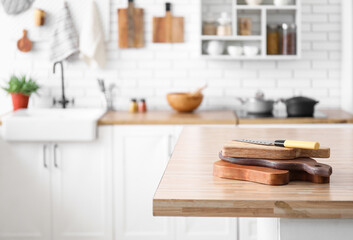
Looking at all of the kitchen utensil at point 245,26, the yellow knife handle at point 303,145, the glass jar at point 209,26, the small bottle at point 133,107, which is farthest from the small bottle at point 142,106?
the yellow knife handle at point 303,145

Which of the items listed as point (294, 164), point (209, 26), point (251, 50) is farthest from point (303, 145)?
point (209, 26)

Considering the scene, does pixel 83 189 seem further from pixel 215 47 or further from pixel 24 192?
pixel 215 47

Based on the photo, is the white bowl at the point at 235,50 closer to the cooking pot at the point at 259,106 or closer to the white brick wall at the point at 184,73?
the white brick wall at the point at 184,73

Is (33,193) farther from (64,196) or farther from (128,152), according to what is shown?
(128,152)

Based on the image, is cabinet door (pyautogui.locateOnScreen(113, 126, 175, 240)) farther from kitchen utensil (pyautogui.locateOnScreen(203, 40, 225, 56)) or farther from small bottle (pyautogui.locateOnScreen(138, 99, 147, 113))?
kitchen utensil (pyautogui.locateOnScreen(203, 40, 225, 56))

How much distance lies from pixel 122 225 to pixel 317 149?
8.92 ft

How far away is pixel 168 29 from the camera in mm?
4957

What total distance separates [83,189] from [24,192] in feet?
1.50

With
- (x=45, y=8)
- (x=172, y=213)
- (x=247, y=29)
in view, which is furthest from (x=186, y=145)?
(x=45, y=8)

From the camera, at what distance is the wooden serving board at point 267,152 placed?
1853mm

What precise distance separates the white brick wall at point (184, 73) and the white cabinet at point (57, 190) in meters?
0.83

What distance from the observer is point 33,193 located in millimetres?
4348

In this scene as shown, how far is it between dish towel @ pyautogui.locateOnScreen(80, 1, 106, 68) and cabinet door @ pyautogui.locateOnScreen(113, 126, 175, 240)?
91cm

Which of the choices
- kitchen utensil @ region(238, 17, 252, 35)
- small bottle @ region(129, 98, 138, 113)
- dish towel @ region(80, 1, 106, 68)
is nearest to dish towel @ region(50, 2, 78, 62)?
dish towel @ region(80, 1, 106, 68)
